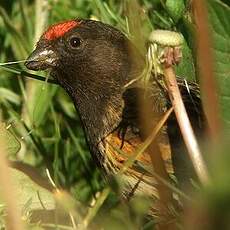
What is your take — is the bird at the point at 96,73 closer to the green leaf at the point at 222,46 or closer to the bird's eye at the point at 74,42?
the bird's eye at the point at 74,42

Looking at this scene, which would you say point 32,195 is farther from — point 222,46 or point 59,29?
point 222,46

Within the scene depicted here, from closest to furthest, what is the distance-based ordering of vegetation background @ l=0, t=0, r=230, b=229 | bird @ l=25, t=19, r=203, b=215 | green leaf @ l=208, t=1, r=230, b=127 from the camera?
green leaf @ l=208, t=1, r=230, b=127
vegetation background @ l=0, t=0, r=230, b=229
bird @ l=25, t=19, r=203, b=215

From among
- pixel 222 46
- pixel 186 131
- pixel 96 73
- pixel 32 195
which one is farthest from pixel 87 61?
pixel 186 131

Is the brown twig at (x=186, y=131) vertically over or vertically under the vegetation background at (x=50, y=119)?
over

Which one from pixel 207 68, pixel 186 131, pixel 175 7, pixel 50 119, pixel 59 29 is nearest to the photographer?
pixel 207 68

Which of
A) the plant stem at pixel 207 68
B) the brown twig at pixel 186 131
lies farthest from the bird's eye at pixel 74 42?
the plant stem at pixel 207 68

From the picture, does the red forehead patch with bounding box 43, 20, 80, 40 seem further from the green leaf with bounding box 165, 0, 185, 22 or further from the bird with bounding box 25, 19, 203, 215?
the green leaf with bounding box 165, 0, 185, 22

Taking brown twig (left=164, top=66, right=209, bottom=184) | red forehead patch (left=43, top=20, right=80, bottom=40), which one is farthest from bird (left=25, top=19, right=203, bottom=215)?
brown twig (left=164, top=66, right=209, bottom=184)
